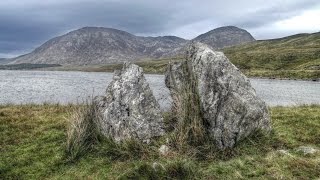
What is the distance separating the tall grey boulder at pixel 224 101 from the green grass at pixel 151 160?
53cm

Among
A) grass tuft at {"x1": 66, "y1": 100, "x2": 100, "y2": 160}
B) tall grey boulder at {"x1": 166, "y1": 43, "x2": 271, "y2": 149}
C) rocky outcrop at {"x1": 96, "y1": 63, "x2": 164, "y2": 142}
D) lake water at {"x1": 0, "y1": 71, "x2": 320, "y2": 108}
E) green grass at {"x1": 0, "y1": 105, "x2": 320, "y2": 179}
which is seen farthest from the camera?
lake water at {"x1": 0, "y1": 71, "x2": 320, "y2": 108}

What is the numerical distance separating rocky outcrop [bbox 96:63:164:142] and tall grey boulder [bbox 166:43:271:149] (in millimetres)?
1311

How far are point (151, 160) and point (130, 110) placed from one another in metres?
2.76

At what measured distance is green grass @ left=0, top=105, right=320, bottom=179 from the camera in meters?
13.3

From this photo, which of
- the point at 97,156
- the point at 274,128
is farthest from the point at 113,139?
the point at 274,128

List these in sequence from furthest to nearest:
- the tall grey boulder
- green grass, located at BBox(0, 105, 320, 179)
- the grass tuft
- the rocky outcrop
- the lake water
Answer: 1. the lake water
2. the rocky outcrop
3. the grass tuft
4. the tall grey boulder
5. green grass, located at BBox(0, 105, 320, 179)

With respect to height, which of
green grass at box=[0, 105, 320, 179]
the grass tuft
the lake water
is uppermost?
the grass tuft

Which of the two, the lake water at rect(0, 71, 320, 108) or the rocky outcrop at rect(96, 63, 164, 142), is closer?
the rocky outcrop at rect(96, 63, 164, 142)

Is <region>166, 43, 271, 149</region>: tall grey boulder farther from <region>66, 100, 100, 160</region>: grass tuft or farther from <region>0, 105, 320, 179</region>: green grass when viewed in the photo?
<region>66, 100, 100, 160</region>: grass tuft

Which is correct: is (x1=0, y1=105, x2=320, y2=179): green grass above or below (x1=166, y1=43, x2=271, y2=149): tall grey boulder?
below

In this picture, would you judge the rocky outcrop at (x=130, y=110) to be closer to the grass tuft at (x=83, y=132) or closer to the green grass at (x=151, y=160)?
the grass tuft at (x=83, y=132)

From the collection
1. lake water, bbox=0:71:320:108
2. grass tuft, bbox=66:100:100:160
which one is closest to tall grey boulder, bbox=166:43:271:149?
grass tuft, bbox=66:100:100:160

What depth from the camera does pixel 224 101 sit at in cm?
1592

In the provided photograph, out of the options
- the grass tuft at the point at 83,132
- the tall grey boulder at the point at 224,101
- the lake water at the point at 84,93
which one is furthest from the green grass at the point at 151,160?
the lake water at the point at 84,93
